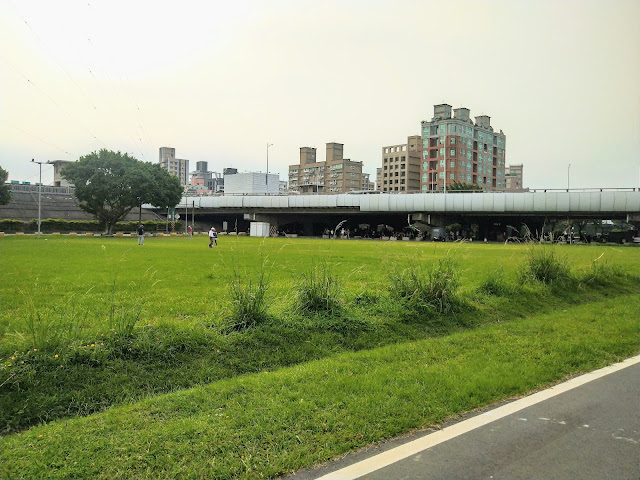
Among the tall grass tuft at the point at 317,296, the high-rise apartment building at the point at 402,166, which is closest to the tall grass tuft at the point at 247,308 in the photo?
the tall grass tuft at the point at 317,296

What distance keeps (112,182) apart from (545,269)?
170 ft

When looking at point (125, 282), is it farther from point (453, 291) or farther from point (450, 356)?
point (450, 356)

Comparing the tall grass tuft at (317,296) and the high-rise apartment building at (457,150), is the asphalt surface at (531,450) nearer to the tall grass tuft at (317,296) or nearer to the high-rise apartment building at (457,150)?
the tall grass tuft at (317,296)

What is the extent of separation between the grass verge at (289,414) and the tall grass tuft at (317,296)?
1.63 meters

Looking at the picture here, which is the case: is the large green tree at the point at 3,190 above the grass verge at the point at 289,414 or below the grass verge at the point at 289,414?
above

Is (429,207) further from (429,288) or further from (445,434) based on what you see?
(445,434)

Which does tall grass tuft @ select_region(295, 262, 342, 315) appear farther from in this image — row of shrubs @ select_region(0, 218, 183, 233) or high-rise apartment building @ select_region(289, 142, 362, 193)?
high-rise apartment building @ select_region(289, 142, 362, 193)

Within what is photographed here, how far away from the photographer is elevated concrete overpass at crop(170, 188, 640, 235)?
62634mm

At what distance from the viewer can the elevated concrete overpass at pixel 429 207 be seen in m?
62.6

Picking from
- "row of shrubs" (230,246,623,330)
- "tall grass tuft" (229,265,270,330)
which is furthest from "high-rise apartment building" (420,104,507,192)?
"tall grass tuft" (229,265,270,330)

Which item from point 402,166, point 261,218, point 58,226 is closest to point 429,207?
point 261,218

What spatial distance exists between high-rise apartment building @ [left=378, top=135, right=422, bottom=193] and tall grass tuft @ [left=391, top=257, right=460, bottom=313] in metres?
144

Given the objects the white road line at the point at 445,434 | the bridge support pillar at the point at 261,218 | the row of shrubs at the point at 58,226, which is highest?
the bridge support pillar at the point at 261,218

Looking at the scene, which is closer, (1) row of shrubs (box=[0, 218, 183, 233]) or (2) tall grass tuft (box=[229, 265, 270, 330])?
(2) tall grass tuft (box=[229, 265, 270, 330])
